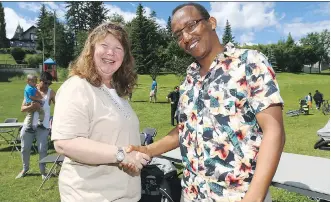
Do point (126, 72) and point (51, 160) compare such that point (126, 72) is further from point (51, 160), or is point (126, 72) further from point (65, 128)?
point (51, 160)

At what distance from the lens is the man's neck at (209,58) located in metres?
2.05

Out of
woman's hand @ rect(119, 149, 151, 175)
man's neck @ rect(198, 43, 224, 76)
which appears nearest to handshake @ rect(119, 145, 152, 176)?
woman's hand @ rect(119, 149, 151, 175)

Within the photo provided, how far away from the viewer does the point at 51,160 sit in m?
6.19

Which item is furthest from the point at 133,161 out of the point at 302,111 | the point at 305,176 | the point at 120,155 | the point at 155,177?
the point at 302,111

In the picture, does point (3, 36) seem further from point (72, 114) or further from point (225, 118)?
point (225, 118)

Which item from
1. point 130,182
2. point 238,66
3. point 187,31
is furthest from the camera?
point 130,182

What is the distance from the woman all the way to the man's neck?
23.0 inches

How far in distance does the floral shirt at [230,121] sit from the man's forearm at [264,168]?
11 centimetres

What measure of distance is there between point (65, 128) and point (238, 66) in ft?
3.40

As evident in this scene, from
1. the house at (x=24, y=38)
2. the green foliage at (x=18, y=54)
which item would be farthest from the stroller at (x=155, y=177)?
the house at (x=24, y=38)

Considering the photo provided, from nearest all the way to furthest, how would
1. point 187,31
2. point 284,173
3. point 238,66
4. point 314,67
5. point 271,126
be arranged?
point 271,126 → point 238,66 → point 187,31 → point 284,173 → point 314,67

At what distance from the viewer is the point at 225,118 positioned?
1.85m

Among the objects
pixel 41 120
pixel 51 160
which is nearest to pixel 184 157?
pixel 51 160

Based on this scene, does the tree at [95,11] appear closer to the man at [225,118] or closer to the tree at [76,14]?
the tree at [76,14]
